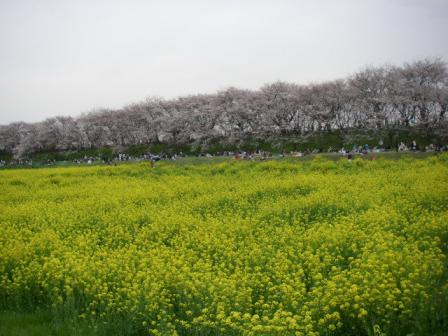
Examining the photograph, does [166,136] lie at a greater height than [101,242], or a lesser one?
greater

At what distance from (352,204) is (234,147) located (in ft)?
147

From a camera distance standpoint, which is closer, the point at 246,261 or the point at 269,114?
the point at 246,261

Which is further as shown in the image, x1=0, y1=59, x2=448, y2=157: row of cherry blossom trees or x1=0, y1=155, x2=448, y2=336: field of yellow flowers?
x1=0, y1=59, x2=448, y2=157: row of cherry blossom trees

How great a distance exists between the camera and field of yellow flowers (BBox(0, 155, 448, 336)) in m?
6.26

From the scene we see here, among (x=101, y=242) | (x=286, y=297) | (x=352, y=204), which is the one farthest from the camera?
(x=352, y=204)

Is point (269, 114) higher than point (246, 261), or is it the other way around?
point (269, 114)

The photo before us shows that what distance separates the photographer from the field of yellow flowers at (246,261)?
6258 mm

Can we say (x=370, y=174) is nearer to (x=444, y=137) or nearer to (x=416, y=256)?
(x=416, y=256)

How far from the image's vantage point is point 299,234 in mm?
11031

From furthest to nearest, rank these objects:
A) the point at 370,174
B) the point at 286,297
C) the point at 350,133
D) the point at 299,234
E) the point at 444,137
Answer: the point at 350,133 → the point at 444,137 → the point at 370,174 → the point at 299,234 → the point at 286,297

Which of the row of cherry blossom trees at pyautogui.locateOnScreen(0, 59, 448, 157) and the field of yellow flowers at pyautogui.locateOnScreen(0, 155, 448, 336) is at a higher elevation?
the row of cherry blossom trees at pyautogui.locateOnScreen(0, 59, 448, 157)

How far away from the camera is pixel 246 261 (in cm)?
870

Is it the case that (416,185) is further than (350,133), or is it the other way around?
(350,133)

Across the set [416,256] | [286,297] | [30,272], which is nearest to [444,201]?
[416,256]
